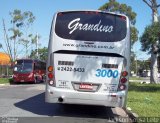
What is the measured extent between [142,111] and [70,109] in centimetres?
300

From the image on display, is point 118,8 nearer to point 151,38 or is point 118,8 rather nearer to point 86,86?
point 151,38

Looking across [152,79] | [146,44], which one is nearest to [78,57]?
[146,44]

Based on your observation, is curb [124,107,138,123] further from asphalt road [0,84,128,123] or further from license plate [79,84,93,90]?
license plate [79,84,93,90]

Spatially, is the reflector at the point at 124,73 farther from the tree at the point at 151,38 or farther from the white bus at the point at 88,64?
the tree at the point at 151,38

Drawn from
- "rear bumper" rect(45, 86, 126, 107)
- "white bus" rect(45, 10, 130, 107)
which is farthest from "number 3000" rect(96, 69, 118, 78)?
"rear bumper" rect(45, 86, 126, 107)

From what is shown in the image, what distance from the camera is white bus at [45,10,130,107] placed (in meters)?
12.8

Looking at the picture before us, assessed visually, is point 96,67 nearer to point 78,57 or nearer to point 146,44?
point 78,57

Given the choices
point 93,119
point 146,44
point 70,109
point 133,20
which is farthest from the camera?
point 133,20

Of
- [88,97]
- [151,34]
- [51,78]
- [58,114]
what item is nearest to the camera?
[88,97]

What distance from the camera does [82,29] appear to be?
1309cm

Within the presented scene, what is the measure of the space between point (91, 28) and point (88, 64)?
3.91 feet

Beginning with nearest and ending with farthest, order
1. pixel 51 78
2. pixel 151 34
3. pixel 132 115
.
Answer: pixel 132 115
pixel 51 78
pixel 151 34

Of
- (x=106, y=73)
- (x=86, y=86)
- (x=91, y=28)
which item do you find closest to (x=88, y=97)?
(x=86, y=86)

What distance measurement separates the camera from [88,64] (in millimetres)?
12977
